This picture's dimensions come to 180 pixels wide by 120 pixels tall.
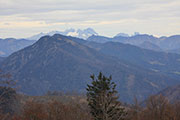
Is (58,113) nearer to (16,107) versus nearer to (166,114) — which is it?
(166,114)

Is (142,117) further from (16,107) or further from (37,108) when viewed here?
(16,107)

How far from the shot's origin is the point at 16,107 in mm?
125438

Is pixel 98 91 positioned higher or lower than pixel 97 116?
higher

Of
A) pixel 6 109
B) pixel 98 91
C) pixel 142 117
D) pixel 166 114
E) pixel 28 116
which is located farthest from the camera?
pixel 6 109

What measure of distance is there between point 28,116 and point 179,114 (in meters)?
35.4

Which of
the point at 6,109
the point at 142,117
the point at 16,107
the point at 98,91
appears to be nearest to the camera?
the point at 98,91

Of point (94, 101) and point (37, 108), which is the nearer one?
point (94, 101)

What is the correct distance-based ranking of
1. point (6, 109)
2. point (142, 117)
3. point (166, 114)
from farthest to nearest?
point (6, 109) → point (142, 117) → point (166, 114)

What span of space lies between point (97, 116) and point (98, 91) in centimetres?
376

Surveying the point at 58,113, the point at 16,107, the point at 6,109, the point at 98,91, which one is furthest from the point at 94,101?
the point at 16,107

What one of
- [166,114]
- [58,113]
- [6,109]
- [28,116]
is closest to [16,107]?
[6,109]

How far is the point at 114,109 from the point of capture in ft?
119

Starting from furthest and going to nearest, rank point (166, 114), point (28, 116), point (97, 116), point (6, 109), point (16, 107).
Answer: point (16, 107) < point (6, 109) < point (166, 114) < point (28, 116) < point (97, 116)

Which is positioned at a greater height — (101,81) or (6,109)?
(101,81)
